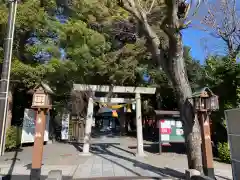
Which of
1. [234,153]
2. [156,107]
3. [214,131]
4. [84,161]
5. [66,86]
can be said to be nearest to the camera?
[234,153]

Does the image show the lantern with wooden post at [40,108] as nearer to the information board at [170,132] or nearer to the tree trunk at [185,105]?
the tree trunk at [185,105]

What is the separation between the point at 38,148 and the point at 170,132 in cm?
740

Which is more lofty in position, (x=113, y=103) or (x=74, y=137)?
(x=113, y=103)

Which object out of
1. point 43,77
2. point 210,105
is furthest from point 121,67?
point 210,105

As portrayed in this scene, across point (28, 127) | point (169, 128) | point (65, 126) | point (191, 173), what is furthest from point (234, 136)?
point (65, 126)

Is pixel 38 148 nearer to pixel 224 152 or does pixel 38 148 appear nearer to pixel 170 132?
pixel 170 132

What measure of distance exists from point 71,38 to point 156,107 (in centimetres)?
1220

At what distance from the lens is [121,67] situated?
14.8 m

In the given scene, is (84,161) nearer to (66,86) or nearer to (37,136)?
(37,136)

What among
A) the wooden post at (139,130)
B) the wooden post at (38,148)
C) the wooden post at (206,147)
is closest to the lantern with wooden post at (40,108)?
the wooden post at (38,148)

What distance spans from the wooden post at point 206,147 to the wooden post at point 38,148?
4839 mm

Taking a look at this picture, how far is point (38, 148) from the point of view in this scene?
6727mm

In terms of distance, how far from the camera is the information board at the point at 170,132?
12000 millimetres

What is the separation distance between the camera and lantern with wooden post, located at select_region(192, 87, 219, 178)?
22.1ft
